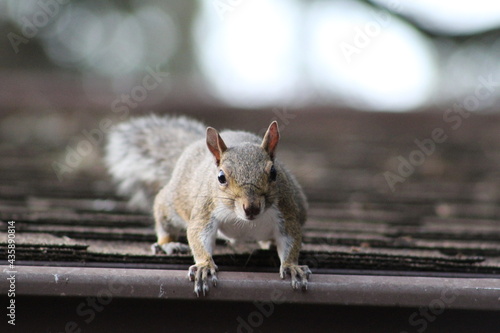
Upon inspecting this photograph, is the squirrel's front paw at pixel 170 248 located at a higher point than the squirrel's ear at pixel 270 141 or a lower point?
lower

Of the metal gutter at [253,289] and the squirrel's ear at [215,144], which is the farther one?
the squirrel's ear at [215,144]

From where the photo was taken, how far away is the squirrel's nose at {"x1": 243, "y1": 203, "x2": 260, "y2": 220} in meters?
1.90

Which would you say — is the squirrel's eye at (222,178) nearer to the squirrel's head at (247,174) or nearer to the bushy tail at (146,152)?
the squirrel's head at (247,174)

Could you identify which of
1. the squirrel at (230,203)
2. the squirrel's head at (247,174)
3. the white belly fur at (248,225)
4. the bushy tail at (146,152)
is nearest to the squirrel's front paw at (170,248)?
the squirrel at (230,203)

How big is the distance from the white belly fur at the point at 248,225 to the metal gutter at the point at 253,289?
28cm

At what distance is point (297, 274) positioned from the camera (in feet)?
6.20

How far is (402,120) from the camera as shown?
5914 millimetres

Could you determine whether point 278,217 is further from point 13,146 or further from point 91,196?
point 13,146

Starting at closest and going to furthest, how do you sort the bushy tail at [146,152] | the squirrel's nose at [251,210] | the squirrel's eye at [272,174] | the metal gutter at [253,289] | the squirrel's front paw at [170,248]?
1. the metal gutter at [253,289]
2. the squirrel's nose at [251,210]
3. the squirrel's eye at [272,174]
4. the squirrel's front paw at [170,248]
5. the bushy tail at [146,152]

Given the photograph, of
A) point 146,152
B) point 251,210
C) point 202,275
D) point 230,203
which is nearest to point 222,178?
point 230,203

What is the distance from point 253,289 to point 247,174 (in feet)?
1.28

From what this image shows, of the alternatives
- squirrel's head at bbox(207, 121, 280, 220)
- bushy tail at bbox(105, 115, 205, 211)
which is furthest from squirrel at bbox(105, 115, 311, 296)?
bushy tail at bbox(105, 115, 205, 211)

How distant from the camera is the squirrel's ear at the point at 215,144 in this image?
2096mm

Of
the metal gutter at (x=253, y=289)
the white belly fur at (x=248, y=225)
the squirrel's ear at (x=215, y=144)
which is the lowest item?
the metal gutter at (x=253, y=289)
